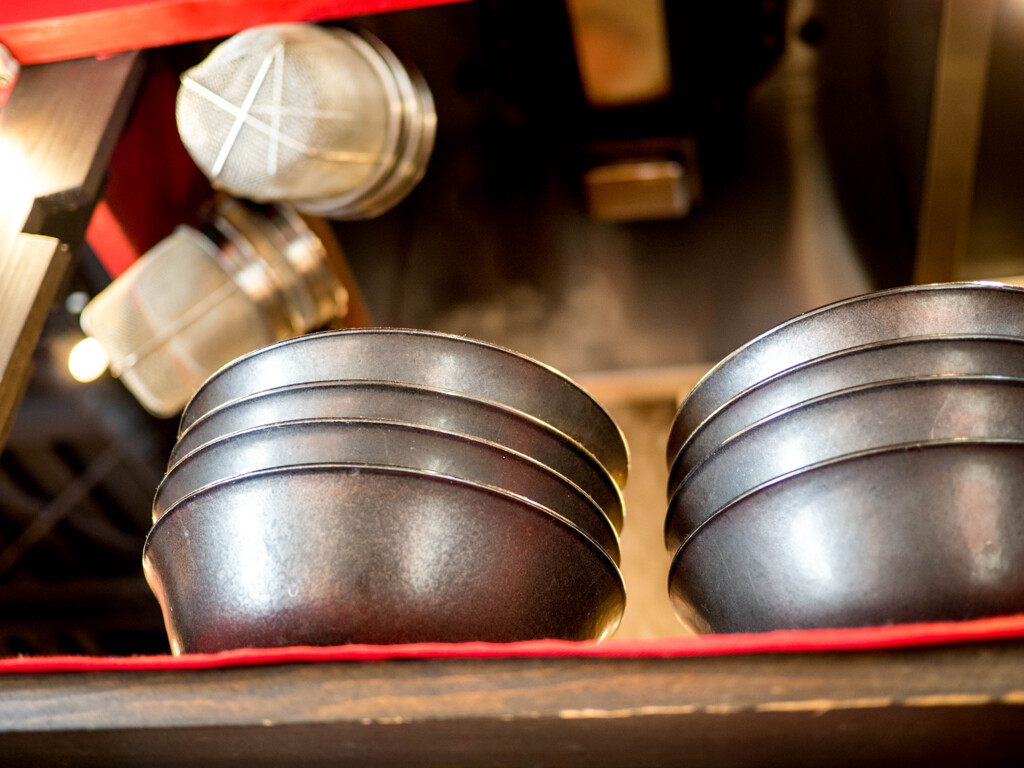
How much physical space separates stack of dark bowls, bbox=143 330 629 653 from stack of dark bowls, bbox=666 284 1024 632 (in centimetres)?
12

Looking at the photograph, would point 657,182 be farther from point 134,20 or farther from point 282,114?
point 134,20

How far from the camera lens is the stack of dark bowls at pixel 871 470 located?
0.57 m

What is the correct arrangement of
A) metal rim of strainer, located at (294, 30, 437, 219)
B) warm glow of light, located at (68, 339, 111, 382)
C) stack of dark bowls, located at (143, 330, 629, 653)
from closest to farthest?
stack of dark bowls, located at (143, 330, 629, 653) < metal rim of strainer, located at (294, 30, 437, 219) < warm glow of light, located at (68, 339, 111, 382)

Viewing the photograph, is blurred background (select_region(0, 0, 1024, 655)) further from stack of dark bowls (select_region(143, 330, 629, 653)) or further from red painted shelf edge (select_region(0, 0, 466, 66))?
stack of dark bowls (select_region(143, 330, 629, 653))

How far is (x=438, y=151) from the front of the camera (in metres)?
1.63

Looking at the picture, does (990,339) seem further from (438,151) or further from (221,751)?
(438,151)

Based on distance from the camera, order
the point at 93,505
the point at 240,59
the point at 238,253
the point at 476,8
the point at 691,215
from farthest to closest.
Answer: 1. the point at 93,505
2. the point at 691,215
3. the point at 476,8
4. the point at 238,253
5. the point at 240,59

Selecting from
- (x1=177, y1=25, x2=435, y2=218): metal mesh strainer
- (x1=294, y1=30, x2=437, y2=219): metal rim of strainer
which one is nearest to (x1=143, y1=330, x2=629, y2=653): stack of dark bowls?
(x1=177, y1=25, x2=435, y2=218): metal mesh strainer

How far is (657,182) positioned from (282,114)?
645mm

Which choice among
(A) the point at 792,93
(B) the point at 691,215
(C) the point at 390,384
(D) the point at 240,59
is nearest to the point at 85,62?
(D) the point at 240,59

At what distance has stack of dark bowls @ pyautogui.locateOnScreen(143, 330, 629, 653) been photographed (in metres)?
0.63

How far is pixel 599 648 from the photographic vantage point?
1.80 ft

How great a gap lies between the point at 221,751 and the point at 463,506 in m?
0.24

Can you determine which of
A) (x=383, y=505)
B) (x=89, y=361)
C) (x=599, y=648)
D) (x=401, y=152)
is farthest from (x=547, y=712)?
(x=89, y=361)
